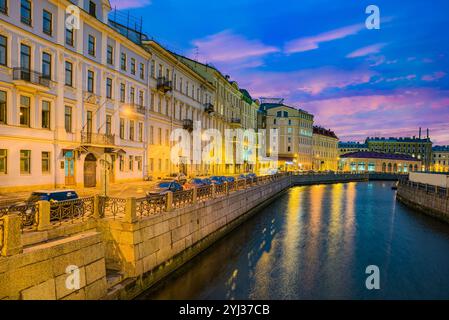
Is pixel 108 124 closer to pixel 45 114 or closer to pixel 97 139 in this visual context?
pixel 97 139

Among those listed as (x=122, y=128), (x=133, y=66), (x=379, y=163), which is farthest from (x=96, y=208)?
(x=379, y=163)

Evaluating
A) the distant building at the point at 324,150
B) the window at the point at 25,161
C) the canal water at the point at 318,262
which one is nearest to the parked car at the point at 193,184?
the canal water at the point at 318,262

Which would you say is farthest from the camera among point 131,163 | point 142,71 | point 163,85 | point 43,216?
point 163,85

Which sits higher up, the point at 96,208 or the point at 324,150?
the point at 324,150

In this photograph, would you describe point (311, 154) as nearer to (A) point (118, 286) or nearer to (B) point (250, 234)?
(B) point (250, 234)

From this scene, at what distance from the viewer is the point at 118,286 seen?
34.8 ft

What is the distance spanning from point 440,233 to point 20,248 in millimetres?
26818

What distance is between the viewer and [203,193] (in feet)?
62.4

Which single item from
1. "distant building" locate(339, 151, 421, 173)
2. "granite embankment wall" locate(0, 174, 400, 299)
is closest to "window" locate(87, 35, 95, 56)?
"granite embankment wall" locate(0, 174, 400, 299)

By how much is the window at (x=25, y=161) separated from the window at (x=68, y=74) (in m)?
6.02

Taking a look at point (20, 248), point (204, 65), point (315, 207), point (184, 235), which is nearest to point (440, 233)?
point (315, 207)

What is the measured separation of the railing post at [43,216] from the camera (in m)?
9.59

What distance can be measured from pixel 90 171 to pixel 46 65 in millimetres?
9007

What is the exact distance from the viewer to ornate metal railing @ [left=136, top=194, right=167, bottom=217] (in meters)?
12.8
